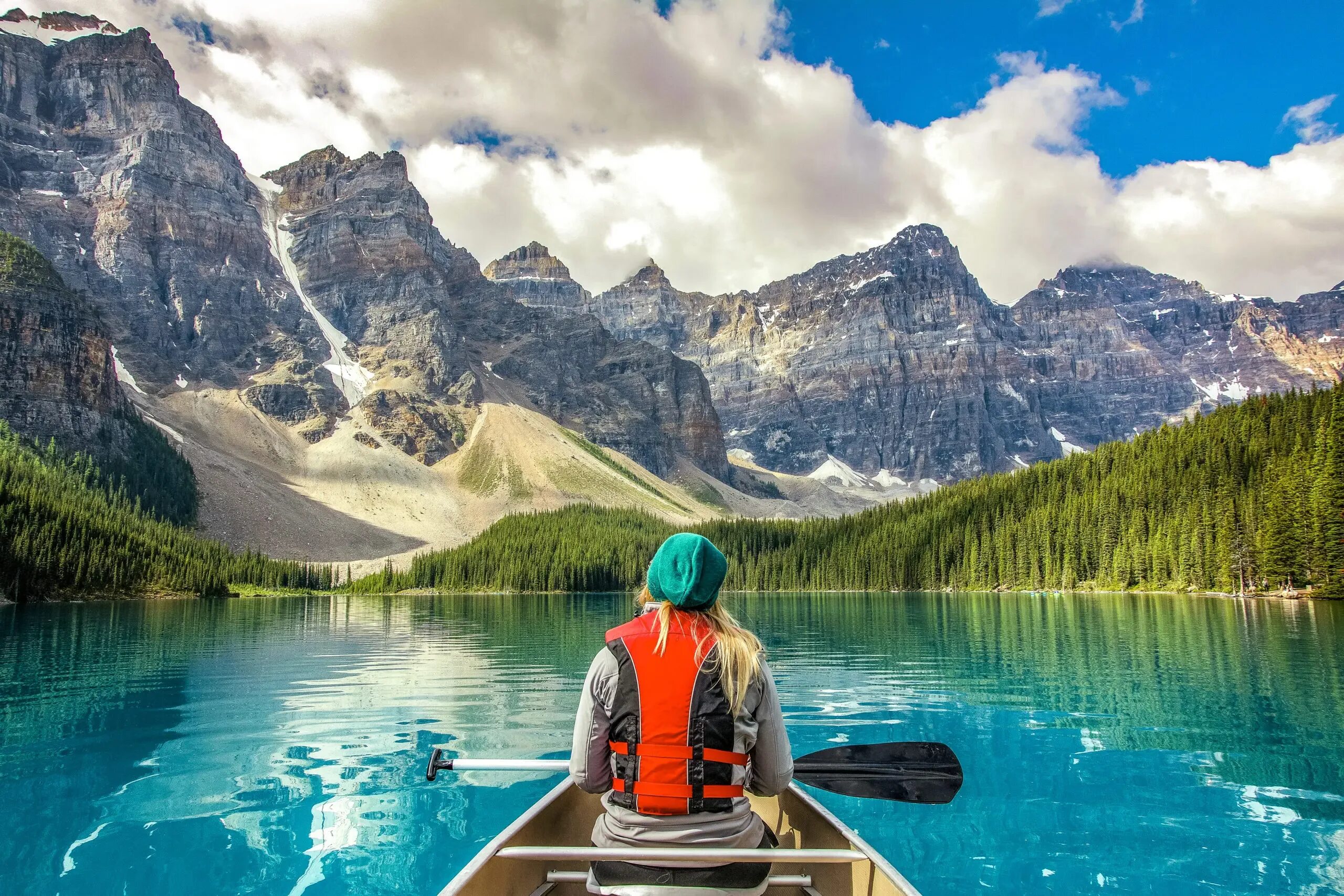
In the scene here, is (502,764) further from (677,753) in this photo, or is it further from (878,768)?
(677,753)

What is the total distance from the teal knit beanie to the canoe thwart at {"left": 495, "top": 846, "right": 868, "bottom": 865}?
1792mm

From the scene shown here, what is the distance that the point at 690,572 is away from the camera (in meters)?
6.72

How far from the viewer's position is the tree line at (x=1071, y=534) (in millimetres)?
77750

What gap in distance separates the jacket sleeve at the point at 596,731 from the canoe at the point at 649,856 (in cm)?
54

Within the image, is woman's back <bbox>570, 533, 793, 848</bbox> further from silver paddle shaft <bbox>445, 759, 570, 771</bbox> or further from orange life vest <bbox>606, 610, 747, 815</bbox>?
silver paddle shaft <bbox>445, 759, 570, 771</bbox>

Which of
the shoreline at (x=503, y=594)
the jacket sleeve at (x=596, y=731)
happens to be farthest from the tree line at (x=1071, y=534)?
the jacket sleeve at (x=596, y=731)

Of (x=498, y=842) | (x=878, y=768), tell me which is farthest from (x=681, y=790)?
(x=878, y=768)

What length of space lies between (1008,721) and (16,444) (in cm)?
17819

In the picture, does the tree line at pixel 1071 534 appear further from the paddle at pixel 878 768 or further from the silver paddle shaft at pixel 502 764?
the silver paddle shaft at pixel 502 764

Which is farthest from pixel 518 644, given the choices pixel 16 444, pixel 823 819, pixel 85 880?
pixel 16 444

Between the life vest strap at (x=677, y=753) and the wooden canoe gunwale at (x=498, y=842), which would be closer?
the life vest strap at (x=677, y=753)

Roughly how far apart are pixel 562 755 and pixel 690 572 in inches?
549

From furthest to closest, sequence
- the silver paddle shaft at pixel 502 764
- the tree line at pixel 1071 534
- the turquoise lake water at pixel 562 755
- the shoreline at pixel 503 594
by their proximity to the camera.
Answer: the shoreline at pixel 503 594, the tree line at pixel 1071 534, the turquoise lake water at pixel 562 755, the silver paddle shaft at pixel 502 764

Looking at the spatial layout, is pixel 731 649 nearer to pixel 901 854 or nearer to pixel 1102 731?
pixel 901 854
